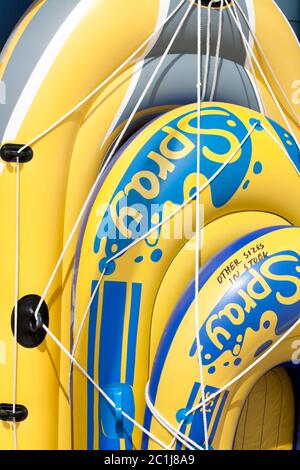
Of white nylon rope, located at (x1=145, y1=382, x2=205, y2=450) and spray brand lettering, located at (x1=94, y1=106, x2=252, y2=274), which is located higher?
spray brand lettering, located at (x1=94, y1=106, x2=252, y2=274)

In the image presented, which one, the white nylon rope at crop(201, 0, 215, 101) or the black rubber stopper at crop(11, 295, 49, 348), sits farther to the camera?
the white nylon rope at crop(201, 0, 215, 101)

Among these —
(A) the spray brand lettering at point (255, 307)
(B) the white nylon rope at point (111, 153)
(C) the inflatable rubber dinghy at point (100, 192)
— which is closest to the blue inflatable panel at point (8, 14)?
(C) the inflatable rubber dinghy at point (100, 192)

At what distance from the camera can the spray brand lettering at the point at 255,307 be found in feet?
4.96

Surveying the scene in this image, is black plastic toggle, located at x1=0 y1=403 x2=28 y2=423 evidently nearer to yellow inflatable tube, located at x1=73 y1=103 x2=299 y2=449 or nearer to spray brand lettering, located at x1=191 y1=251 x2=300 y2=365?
yellow inflatable tube, located at x1=73 y1=103 x2=299 y2=449

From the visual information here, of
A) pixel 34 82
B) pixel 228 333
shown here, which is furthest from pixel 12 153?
pixel 228 333

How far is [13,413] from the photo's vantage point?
1464 mm

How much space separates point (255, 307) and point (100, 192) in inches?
15.2

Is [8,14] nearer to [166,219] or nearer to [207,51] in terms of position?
[207,51]

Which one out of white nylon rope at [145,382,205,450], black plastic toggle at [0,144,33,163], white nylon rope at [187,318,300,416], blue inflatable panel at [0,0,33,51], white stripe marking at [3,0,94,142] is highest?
blue inflatable panel at [0,0,33,51]

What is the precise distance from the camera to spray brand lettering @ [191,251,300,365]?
4.96 feet

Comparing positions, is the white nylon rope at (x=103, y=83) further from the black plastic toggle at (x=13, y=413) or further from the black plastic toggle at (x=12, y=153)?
the black plastic toggle at (x=13, y=413)

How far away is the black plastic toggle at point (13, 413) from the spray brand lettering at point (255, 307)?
35cm

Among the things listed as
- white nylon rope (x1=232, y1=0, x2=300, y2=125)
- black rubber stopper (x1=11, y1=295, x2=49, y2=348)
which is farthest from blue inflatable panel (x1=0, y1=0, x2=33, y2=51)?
black rubber stopper (x1=11, y1=295, x2=49, y2=348)
